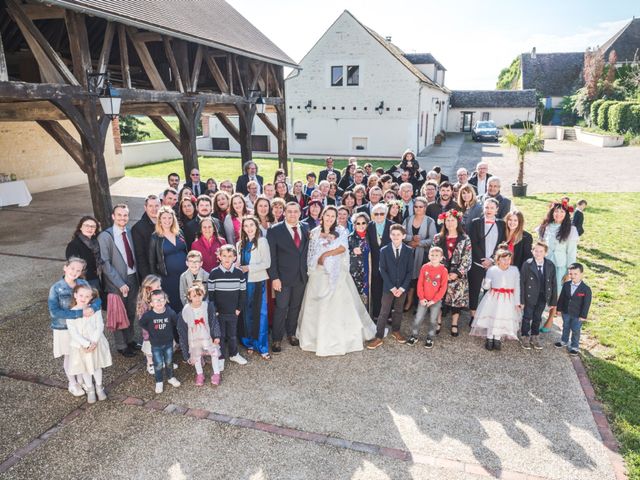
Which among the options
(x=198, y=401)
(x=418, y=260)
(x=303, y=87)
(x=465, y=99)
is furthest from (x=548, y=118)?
(x=198, y=401)

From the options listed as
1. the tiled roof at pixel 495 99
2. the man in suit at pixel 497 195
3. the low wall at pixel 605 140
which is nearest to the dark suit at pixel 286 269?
the man in suit at pixel 497 195

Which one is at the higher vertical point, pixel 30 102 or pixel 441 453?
pixel 30 102

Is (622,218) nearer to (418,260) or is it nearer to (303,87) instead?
(418,260)

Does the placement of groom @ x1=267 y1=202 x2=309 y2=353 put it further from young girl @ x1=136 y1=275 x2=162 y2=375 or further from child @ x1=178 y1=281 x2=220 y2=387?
young girl @ x1=136 y1=275 x2=162 y2=375

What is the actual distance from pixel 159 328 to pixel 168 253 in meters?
1.02

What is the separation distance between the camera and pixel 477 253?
6.25 m

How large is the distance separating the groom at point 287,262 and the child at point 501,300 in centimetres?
239

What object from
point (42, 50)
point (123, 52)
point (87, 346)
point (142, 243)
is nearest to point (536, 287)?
point (142, 243)

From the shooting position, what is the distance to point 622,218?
1198 centimetres

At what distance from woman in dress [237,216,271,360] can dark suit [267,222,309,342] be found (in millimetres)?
106

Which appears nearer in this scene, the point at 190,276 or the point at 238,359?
the point at 190,276

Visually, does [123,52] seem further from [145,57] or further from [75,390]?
[75,390]

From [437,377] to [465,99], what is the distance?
153ft

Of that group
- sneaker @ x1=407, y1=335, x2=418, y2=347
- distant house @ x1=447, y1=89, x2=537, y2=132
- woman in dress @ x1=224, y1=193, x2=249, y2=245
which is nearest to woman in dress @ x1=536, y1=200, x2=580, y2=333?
sneaker @ x1=407, y1=335, x2=418, y2=347
